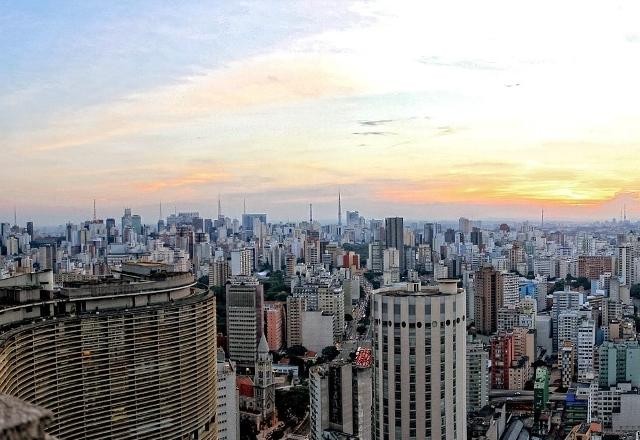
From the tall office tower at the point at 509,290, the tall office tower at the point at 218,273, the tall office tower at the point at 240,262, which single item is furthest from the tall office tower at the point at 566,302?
the tall office tower at the point at 240,262

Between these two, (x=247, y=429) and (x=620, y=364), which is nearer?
(x=247, y=429)

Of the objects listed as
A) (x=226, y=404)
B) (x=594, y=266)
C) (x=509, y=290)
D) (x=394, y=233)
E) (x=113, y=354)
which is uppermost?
(x=394, y=233)

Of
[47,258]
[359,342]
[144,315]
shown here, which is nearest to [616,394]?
[359,342]

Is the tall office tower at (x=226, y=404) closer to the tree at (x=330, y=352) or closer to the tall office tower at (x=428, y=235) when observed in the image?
the tree at (x=330, y=352)

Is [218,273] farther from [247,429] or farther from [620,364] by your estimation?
[620,364]

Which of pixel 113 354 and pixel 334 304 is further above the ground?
pixel 113 354

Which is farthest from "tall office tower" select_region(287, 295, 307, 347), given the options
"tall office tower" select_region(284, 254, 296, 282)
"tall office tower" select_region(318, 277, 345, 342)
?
"tall office tower" select_region(284, 254, 296, 282)

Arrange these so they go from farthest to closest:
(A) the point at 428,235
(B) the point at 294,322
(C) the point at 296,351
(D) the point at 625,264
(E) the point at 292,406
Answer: (A) the point at 428,235 < (D) the point at 625,264 < (B) the point at 294,322 < (C) the point at 296,351 < (E) the point at 292,406

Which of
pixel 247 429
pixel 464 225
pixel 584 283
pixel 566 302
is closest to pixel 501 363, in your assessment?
pixel 247 429
